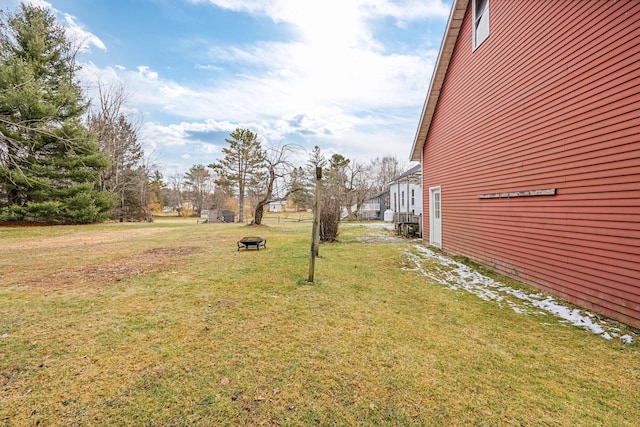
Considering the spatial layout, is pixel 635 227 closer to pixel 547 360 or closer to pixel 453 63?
pixel 547 360

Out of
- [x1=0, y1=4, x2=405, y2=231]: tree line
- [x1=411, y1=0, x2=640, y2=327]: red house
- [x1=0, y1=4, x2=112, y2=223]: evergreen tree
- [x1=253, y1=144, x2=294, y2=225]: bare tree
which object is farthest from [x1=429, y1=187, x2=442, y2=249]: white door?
[x1=0, y1=4, x2=112, y2=223]: evergreen tree

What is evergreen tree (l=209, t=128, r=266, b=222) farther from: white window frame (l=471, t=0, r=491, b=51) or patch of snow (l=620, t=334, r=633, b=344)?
patch of snow (l=620, t=334, r=633, b=344)

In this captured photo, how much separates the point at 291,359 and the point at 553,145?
554cm

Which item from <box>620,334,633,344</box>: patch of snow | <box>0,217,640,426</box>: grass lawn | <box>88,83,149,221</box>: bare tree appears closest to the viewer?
<box>0,217,640,426</box>: grass lawn

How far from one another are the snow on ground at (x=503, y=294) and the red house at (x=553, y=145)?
283 millimetres

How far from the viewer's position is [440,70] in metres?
9.20

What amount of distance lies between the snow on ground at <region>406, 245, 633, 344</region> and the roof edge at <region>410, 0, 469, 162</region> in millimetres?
5357

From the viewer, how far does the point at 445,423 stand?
1903mm

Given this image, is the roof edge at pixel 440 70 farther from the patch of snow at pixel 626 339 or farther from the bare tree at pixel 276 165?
the patch of snow at pixel 626 339

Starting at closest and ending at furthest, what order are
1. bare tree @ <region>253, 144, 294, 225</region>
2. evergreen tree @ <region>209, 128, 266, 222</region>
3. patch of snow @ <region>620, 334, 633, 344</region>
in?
patch of snow @ <region>620, 334, 633, 344</region>
bare tree @ <region>253, 144, 294, 225</region>
evergreen tree @ <region>209, 128, 266, 222</region>

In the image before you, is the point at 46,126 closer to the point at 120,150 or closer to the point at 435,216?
the point at 120,150

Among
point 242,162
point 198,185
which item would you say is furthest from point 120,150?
point 198,185

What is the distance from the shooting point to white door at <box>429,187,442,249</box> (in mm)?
9891

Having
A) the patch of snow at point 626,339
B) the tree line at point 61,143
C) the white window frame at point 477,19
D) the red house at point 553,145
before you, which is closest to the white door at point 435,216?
the red house at point 553,145
